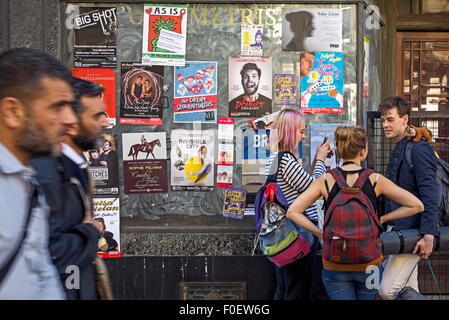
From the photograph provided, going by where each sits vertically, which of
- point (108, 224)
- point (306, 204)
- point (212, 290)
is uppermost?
point (306, 204)

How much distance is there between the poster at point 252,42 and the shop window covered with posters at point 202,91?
1 cm

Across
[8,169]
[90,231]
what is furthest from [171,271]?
[8,169]

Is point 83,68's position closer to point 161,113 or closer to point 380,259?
point 161,113

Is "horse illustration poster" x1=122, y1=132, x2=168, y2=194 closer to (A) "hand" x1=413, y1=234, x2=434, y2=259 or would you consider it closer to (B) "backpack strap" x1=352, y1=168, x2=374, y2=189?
(B) "backpack strap" x1=352, y1=168, x2=374, y2=189

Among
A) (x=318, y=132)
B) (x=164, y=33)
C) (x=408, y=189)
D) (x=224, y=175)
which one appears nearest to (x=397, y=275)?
(x=408, y=189)

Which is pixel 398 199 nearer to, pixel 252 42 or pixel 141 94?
pixel 252 42

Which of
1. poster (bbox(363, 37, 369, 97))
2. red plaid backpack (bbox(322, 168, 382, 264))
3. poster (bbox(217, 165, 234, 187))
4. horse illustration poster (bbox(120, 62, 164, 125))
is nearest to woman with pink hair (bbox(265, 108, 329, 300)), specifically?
red plaid backpack (bbox(322, 168, 382, 264))

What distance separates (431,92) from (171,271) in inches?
140

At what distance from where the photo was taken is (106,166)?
5.59m

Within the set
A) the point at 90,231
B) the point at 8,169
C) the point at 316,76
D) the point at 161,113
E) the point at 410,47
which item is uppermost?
the point at 410,47

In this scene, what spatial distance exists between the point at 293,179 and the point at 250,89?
1.53 m

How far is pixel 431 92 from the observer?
624 cm
